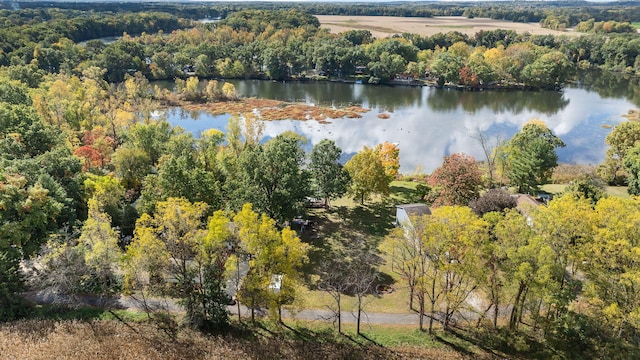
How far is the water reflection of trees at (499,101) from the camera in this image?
66331 mm

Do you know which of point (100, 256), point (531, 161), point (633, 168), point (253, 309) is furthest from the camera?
point (633, 168)

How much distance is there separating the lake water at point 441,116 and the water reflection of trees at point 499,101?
143 millimetres

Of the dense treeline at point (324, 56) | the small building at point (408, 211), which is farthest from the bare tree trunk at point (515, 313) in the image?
the dense treeline at point (324, 56)

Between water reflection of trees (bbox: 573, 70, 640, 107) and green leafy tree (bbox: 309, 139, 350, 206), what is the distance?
205 feet

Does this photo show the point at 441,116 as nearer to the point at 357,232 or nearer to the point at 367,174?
the point at 367,174

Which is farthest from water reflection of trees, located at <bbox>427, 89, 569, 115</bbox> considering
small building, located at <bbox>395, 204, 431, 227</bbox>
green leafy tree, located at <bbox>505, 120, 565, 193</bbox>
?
small building, located at <bbox>395, 204, 431, 227</bbox>

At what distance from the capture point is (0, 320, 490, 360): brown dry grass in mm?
17828

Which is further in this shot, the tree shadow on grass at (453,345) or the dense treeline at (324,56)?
the dense treeline at (324,56)

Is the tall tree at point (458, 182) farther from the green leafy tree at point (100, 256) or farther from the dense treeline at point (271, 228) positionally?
the green leafy tree at point (100, 256)

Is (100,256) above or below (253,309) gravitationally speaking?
above

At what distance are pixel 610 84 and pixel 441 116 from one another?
44.2 meters

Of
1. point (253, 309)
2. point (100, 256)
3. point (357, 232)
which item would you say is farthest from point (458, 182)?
point (100, 256)

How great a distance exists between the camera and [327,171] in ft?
98.6

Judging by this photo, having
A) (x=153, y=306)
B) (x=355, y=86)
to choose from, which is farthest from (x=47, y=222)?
(x=355, y=86)
